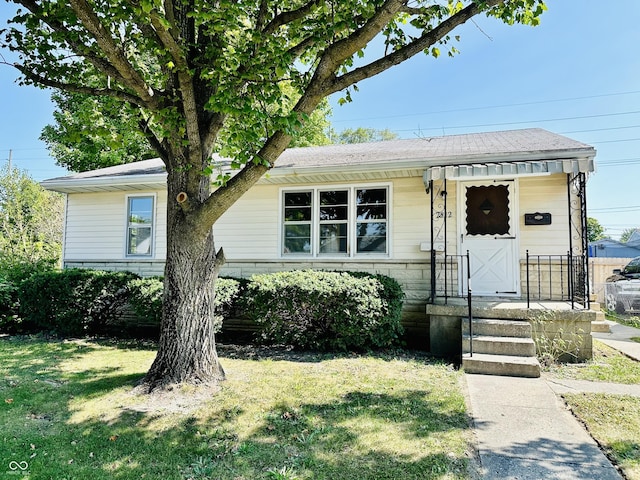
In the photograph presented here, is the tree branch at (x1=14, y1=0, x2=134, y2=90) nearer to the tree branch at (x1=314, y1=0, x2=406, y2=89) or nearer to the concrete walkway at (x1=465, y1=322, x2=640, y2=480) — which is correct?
the tree branch at (x1=314, y1=0, x2=406, y2=89)

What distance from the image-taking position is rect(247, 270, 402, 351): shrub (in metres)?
6.00

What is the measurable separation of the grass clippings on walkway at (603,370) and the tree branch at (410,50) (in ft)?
14.7

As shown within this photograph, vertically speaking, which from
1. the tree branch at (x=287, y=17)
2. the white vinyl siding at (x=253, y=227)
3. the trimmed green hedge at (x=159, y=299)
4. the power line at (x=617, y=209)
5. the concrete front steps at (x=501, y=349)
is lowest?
the concrete front steps at (x=501, y=349)

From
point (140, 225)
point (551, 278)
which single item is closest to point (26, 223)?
point (140, 225)

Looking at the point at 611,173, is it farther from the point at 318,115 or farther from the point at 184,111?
the point at 184,111

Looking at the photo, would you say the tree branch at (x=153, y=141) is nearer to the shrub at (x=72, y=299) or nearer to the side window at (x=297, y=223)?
the side window at (x=297, y=223)

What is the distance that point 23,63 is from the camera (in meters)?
4.68

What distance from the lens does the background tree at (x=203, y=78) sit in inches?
153

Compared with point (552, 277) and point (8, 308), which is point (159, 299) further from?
point (552, 277)

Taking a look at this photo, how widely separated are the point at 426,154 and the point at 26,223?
17670 mm

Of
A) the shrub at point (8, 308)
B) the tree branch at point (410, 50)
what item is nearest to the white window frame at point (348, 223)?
Answer: the tree branch at point (410, 50)

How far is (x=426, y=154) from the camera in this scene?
A: 7.34 m

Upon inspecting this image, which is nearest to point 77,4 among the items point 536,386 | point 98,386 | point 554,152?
point 98,386

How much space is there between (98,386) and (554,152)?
292 inches
